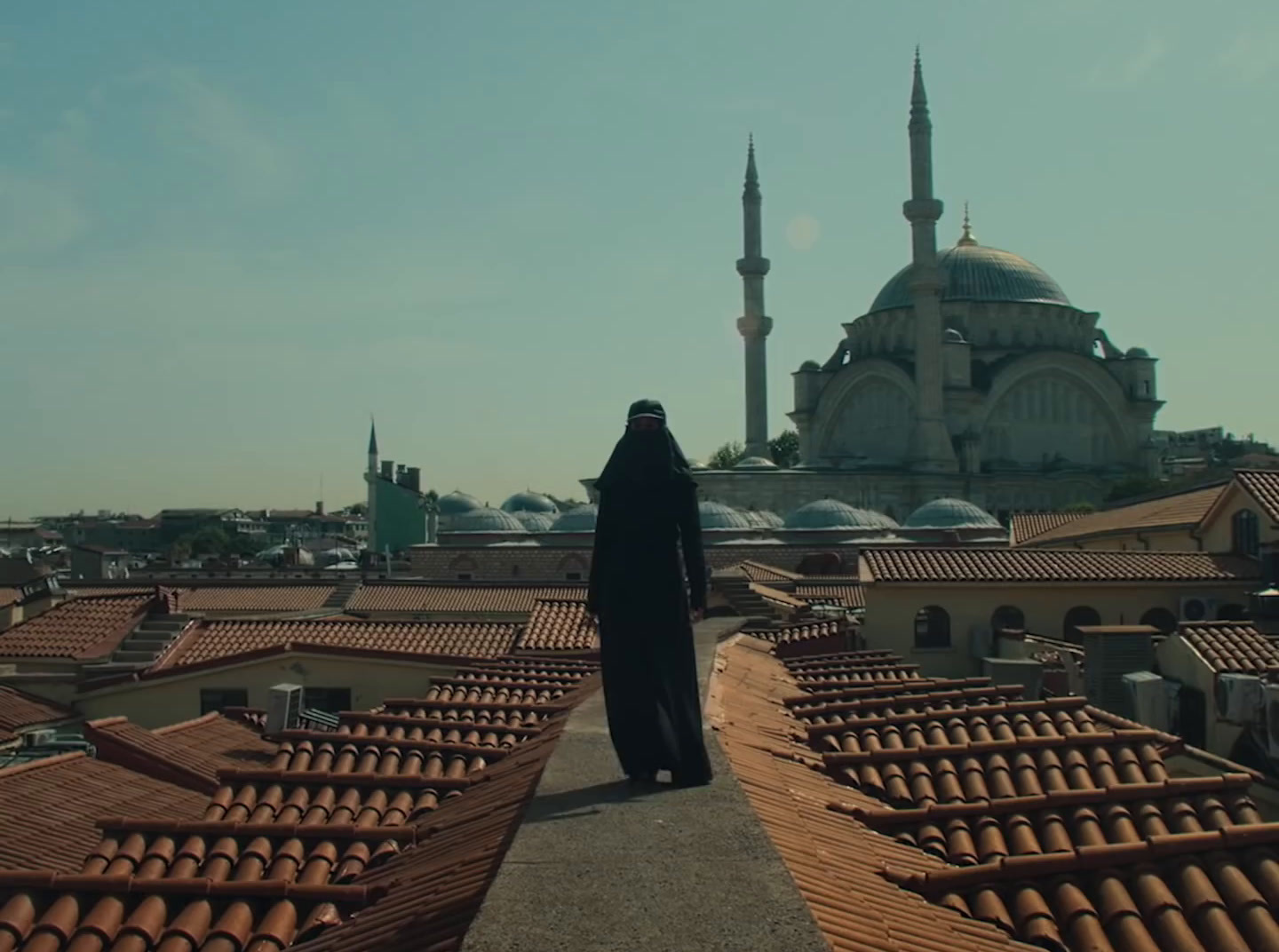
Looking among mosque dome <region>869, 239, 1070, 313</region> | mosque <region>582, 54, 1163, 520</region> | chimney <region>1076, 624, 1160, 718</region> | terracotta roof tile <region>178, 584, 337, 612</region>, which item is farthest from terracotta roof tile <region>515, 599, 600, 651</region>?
mosque dome <region>869, 239, 1070, 313</region>

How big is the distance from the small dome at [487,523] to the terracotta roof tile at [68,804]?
31.2 metres

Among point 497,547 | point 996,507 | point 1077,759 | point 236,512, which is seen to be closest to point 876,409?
point 996,507

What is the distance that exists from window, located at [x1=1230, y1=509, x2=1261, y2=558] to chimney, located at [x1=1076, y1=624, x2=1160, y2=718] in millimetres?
7815

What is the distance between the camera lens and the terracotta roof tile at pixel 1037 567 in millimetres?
16812

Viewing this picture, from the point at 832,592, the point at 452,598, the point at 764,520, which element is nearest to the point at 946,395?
the point at 764,520

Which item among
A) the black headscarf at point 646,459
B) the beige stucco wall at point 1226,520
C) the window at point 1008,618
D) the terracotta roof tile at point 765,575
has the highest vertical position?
the beige stucco wall at point 1226,520

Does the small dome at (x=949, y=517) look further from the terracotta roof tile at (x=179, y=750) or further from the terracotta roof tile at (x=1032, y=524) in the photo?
the terracotta roof tile at (x=179, y=750)

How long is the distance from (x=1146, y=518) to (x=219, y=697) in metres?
17.8

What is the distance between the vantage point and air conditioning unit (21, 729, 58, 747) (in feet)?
39.5

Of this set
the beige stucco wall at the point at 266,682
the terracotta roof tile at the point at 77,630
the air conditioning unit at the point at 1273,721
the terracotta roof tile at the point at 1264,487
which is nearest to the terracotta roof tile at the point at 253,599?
the terracotta roof tile at the point at 77,630

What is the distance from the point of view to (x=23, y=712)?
46.1 ft

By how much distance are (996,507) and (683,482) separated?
158ft

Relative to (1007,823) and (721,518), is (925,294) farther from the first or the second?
(1007,823)

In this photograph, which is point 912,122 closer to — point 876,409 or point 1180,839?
point 876,409
